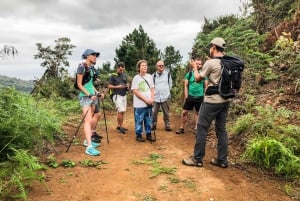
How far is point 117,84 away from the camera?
9.16 m

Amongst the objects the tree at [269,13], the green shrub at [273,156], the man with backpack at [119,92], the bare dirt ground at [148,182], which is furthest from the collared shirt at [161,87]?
the tree at [269,13]

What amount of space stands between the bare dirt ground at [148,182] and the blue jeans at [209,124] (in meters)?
0.29

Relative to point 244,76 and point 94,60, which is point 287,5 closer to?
point 244,76

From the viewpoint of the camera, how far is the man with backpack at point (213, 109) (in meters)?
5.63

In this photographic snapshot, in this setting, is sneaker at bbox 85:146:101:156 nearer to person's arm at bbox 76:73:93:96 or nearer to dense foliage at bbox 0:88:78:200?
dense foliage at bbox 0:88:78:200

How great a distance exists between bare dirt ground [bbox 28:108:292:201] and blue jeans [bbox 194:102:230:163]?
29cm

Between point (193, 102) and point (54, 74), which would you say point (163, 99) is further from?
point (54, 74)

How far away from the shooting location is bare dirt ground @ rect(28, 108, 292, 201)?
4.68 meters

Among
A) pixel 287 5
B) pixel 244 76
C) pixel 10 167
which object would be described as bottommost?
pixel 10 167

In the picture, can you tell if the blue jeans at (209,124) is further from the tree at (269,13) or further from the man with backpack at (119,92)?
the tree at (269,13)

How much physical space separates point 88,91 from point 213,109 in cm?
262

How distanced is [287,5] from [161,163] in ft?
29.6

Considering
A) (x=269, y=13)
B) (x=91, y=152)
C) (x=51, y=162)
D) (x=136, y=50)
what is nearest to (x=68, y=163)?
(x=51, y=162)

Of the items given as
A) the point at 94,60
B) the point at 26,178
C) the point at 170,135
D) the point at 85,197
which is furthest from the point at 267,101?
the point at 26,178
